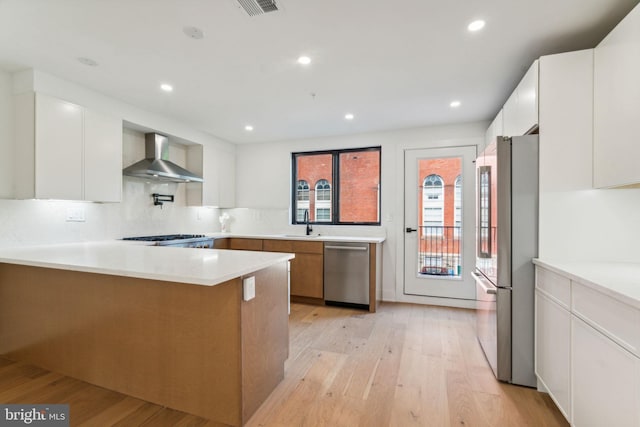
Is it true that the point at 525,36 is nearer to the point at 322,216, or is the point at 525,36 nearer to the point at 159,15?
the point at 159,15

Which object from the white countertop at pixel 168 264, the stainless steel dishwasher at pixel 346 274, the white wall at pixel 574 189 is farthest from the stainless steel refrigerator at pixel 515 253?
the stainless steel dishwasher at pixel 346 274

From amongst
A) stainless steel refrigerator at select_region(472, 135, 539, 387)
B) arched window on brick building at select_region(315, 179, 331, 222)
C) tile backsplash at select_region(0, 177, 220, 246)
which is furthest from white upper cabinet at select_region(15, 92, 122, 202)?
stainless steel refrigerator at select_region(472, 135, 539, 387)

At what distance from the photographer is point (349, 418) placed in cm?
168

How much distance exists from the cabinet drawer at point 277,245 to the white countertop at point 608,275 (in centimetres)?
276

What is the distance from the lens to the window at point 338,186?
14.0 ft

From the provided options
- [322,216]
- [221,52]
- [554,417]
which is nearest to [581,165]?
[554,417]

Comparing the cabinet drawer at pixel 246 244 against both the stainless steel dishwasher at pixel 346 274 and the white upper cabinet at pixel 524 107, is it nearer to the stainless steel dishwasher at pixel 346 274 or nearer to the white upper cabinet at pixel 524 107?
the stainless steel dishwasher at pixel 346 274

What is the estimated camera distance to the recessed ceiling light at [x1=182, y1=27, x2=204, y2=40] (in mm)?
1916

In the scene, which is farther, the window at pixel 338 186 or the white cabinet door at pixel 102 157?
the window at pixel 338 186

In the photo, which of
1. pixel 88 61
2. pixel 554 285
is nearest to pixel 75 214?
pixel 88 61

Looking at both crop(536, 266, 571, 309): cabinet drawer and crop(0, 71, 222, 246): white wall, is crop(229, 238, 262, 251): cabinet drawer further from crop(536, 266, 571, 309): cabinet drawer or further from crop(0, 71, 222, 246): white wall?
crop(536, 266, 571, 309): cabinet drawer

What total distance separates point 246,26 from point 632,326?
2480 millimetres

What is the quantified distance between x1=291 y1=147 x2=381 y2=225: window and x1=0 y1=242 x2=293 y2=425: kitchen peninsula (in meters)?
2.45

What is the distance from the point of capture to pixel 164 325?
1729 millimetres
